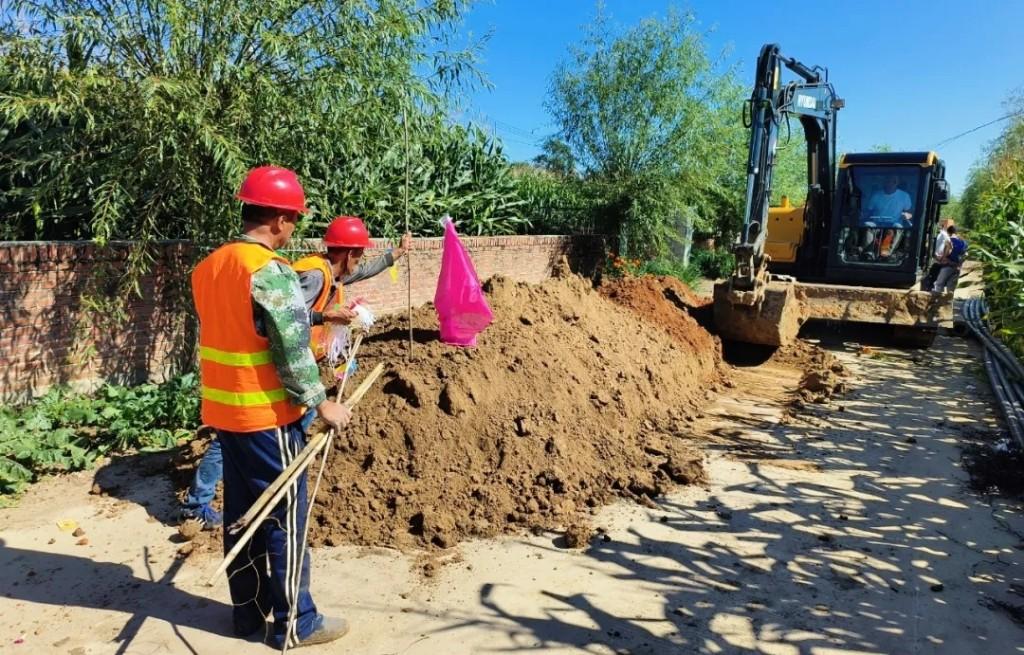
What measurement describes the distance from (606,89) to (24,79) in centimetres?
1074

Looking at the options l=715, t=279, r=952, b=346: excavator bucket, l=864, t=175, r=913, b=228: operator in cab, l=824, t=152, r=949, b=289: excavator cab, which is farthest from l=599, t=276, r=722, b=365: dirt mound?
l=864, t=175, r=913, b=228: operator in cab

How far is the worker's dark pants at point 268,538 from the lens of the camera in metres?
2.76

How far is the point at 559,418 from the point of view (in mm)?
5027

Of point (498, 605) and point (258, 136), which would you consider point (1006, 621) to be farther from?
point (258, 136)

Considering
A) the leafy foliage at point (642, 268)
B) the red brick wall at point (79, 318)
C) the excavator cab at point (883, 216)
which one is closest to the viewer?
the red brick wall at point (79, 318)

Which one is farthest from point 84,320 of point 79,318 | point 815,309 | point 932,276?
point 932,276

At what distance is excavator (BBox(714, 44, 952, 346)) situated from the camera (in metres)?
8.39

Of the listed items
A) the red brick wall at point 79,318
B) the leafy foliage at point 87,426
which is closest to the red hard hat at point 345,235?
the leafy foliage at point 87,426

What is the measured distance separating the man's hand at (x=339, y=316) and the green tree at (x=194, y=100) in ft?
6.85

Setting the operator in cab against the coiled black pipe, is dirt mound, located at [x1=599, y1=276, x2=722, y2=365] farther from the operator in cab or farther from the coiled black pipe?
the coiled black pipe

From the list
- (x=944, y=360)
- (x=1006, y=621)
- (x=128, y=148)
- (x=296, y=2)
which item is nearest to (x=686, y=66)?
(x=944, y=360)

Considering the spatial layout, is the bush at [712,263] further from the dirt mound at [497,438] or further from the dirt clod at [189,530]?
the dirt clod at [189,530]

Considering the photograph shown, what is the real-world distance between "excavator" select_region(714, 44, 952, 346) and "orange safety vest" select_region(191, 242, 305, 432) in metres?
6.66

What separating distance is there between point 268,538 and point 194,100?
11.8 ft
